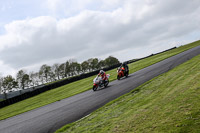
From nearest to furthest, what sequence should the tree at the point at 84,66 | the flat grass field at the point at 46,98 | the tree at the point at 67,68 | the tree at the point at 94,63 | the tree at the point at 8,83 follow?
the flat grass field at the point at 46,98 < the tree at the point at 8,83 < the tree at the point at 67,68 < the tree at the point at 94,63 < the tree at the point at 84,66

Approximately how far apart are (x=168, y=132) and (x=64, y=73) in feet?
342

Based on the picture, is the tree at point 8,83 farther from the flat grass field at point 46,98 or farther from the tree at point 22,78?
the flat grass field at point 46,98

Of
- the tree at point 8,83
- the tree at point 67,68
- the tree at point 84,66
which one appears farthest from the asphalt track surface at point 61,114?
the tree at point 84,66

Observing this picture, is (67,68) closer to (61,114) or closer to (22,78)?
(22,78)

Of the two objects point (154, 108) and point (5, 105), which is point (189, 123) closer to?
point (154, 108)

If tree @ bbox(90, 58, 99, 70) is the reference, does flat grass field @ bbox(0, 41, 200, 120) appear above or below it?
below

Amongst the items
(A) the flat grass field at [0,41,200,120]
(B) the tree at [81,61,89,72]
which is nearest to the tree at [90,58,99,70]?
(B) the tree at [81,61,89,72]

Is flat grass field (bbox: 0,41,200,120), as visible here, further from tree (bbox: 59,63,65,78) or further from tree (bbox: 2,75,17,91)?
tree (bbox: 59,63,65,78)

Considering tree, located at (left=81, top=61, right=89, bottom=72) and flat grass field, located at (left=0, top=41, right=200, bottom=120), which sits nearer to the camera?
flat grass field, located at (left=0, top=41, right=200, bottom=120)

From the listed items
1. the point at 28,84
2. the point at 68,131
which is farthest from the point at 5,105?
the point at 28,84

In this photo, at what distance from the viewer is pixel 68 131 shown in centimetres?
592

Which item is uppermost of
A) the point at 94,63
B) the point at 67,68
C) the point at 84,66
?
the point at 67,68

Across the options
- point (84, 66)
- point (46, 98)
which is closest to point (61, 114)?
point (46, 98)

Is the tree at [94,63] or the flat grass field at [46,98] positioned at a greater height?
the tree at [94,63]
